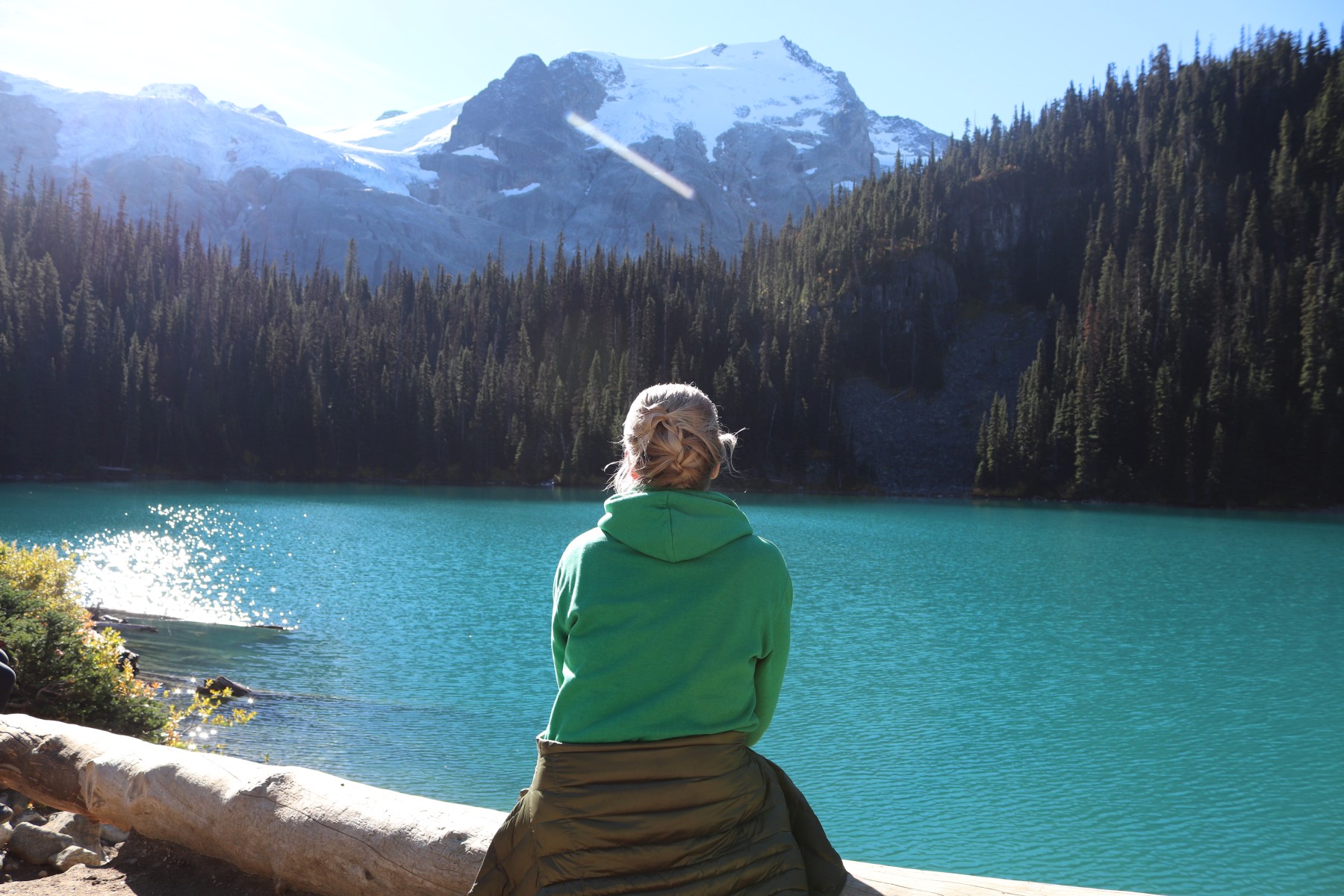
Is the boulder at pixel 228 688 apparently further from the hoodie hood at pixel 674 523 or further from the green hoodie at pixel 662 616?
the hoodie hood at pixel 674 523

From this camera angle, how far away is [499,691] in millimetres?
16406

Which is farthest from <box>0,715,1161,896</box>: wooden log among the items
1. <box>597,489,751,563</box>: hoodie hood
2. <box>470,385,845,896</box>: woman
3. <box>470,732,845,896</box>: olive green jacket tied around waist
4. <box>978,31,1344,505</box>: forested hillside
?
<box>978,31,1344,505</box>: forested hillside

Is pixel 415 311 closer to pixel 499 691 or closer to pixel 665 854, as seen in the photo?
pixel 499 691

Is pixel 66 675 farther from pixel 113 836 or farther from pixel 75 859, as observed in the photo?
pixel 75 859

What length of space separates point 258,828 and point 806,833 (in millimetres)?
3142

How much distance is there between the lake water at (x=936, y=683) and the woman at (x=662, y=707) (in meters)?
8.04

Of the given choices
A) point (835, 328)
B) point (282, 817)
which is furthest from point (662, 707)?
point (835, 328)

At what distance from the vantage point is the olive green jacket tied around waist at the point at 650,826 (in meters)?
2.97

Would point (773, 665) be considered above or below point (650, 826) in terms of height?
above

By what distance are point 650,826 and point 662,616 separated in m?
0.66

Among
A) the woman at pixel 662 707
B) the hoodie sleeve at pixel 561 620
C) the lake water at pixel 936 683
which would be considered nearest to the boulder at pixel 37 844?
the woman at pixel 662 707

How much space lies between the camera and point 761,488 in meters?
92.6

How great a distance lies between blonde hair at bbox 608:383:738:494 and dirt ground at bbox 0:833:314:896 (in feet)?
11.0

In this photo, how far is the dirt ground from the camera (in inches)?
197
